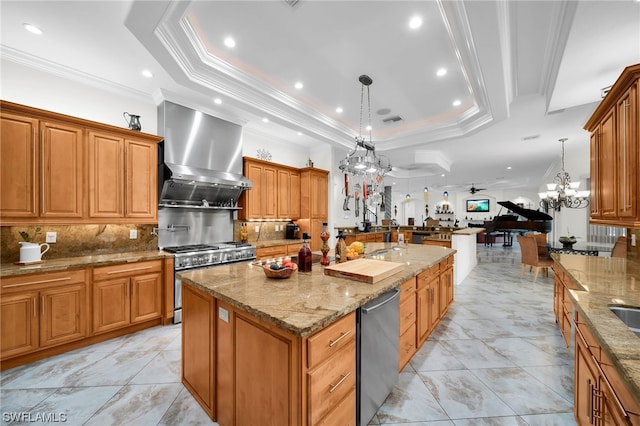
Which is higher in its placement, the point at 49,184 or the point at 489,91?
the point at 489,91

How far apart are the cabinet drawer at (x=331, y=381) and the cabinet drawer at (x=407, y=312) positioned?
2.56 feet

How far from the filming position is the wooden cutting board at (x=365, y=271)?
5.75 feet

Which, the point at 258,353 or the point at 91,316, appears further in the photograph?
the point at 91,316

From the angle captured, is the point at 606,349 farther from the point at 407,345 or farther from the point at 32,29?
the point at 32,29

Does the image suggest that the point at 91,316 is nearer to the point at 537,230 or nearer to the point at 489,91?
the point at 489,91

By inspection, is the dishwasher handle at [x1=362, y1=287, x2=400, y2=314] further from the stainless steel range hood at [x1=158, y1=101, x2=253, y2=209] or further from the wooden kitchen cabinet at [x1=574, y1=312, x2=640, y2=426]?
the stainless steel range hood at [x1=158, y1=101, x2=253, y2=209]

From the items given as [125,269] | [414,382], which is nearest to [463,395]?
[414,382]

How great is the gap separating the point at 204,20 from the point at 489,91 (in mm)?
3297

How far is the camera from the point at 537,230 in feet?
27.3

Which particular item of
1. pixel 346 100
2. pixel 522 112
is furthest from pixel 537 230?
pixel 346 100

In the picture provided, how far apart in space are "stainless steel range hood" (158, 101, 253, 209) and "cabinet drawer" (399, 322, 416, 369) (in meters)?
3.11

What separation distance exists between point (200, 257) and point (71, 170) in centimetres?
166

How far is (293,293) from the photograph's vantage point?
59.2 inches

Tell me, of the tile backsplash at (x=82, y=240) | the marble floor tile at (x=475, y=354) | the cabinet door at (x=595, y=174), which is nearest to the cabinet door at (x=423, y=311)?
the marble floor tile at (x=475, y=354)
